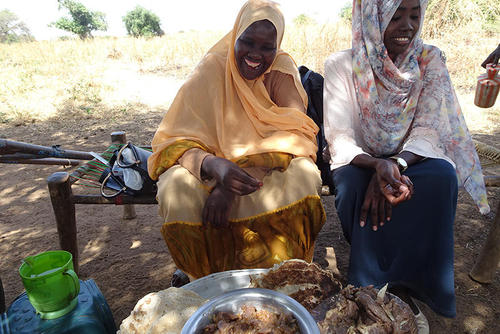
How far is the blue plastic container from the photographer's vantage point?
4.46ft

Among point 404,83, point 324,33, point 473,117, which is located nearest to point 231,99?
point 404,83

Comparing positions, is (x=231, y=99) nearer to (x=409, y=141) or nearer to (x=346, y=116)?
(x=346, y=116)

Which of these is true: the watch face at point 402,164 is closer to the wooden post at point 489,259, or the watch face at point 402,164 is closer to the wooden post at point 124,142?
the wooden post at point 489,259

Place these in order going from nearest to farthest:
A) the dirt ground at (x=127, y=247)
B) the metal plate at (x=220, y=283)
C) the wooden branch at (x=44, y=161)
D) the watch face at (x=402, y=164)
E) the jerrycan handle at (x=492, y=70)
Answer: the metal plate at (x=220, y=283) < the watch face at (x=402, y=164) < the dirt ground at (x=127, y=247) < the wooden branch at (x=44, y=161) < the jerrycan handle at (x=492, y=70)

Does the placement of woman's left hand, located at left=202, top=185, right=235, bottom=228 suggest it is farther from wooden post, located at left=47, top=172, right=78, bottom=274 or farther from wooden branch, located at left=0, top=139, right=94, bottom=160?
wooden branch, located at left=0, top=139, right=94, bottom=160

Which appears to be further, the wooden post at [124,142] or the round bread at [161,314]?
the wooden post at [124,142]

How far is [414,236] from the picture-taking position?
176cm

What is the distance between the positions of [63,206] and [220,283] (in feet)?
4.66

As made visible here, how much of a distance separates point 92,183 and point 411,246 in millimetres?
2199

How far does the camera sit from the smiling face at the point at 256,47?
6.44 ft

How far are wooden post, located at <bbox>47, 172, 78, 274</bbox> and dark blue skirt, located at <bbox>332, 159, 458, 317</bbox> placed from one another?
1722 millimetres

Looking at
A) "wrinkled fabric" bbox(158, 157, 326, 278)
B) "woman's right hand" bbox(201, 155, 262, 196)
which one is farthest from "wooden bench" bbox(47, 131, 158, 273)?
"woman's right hand" bbox(201, 155, 262, 196)

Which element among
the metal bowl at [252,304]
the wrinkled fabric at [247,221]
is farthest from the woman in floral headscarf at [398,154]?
the metal bowl at [252,304]

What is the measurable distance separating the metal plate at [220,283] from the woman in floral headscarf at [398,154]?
768mm
